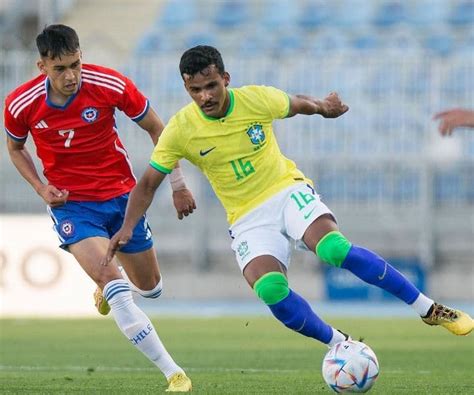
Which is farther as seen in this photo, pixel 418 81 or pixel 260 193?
pixel 418 81

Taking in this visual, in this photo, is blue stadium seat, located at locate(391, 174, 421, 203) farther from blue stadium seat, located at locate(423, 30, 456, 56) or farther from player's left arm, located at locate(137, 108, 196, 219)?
player's left arm, located at locate(137, 108, 196, 219)

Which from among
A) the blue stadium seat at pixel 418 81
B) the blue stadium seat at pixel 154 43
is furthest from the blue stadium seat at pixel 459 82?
the blue stadium seat at pixel 154 43

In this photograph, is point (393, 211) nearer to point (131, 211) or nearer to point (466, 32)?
point (466, 32)

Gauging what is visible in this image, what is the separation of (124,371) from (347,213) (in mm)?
11892

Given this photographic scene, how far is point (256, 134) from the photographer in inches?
316

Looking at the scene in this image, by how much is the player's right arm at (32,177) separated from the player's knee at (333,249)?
5.76 feet

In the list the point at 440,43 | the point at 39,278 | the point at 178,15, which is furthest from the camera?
the point at 178,15

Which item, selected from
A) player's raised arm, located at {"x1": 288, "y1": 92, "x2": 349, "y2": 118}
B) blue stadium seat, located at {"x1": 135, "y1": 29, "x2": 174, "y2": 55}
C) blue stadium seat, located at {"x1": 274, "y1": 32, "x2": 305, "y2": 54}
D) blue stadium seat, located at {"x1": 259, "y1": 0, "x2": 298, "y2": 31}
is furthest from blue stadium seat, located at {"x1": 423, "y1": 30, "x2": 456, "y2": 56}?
player's raised arm, located at {"x1": 288, "y1": 92, "x2": 349, "y2": 118}

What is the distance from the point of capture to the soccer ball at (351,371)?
7.12 m

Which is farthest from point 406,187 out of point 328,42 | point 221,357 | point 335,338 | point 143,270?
point 335,338

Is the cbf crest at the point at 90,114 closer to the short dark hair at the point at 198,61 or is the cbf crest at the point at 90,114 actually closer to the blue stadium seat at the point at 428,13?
the short dark hair at the point at 198,61

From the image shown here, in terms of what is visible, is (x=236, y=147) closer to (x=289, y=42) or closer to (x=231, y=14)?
(x=289, y=42)

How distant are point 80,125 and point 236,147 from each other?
117cm

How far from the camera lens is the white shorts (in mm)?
7914
